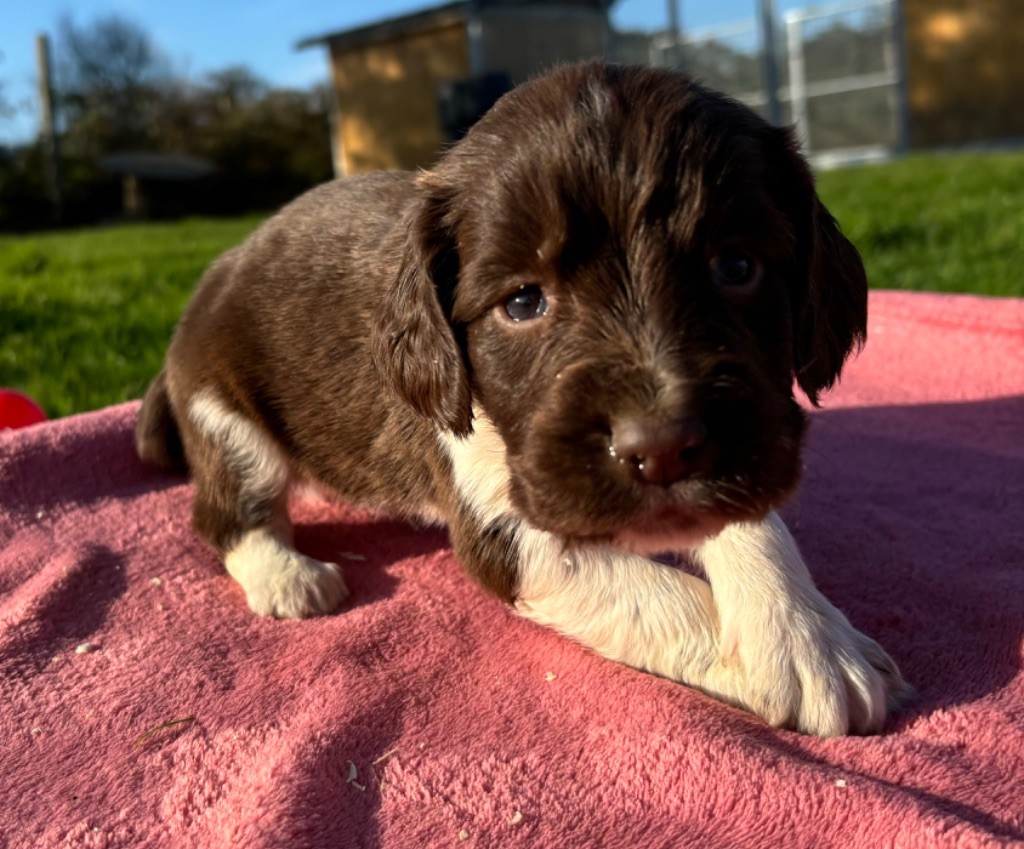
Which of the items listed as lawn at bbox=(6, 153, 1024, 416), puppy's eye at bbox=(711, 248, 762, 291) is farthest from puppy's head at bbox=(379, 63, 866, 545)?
lawn at bbox=(6, 153, 1024, 416)

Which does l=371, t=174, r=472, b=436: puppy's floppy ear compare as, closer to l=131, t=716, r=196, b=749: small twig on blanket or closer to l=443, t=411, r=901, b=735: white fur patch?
l=443, t=411, r=901, b=735: white fur patch

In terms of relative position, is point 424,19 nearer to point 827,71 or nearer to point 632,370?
point 827,71

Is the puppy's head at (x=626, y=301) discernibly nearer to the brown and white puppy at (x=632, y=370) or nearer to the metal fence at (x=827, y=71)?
the brown and white puppy at (x=632, y=370)

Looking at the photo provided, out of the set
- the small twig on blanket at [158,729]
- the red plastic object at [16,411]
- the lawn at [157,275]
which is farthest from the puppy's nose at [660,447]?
the lawn at [157,275]

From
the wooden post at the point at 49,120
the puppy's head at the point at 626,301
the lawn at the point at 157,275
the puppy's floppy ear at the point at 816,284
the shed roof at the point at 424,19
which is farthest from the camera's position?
the wooden post at the point at 49,120

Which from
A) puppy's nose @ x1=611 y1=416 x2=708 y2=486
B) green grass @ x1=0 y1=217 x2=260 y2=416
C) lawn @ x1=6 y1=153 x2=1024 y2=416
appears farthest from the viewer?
lawn @ x1=6 y1=153 x2=1024 y2=416

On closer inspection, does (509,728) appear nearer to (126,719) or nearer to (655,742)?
(655,742)

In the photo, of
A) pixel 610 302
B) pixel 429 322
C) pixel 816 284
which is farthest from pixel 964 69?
pixel 610 302
